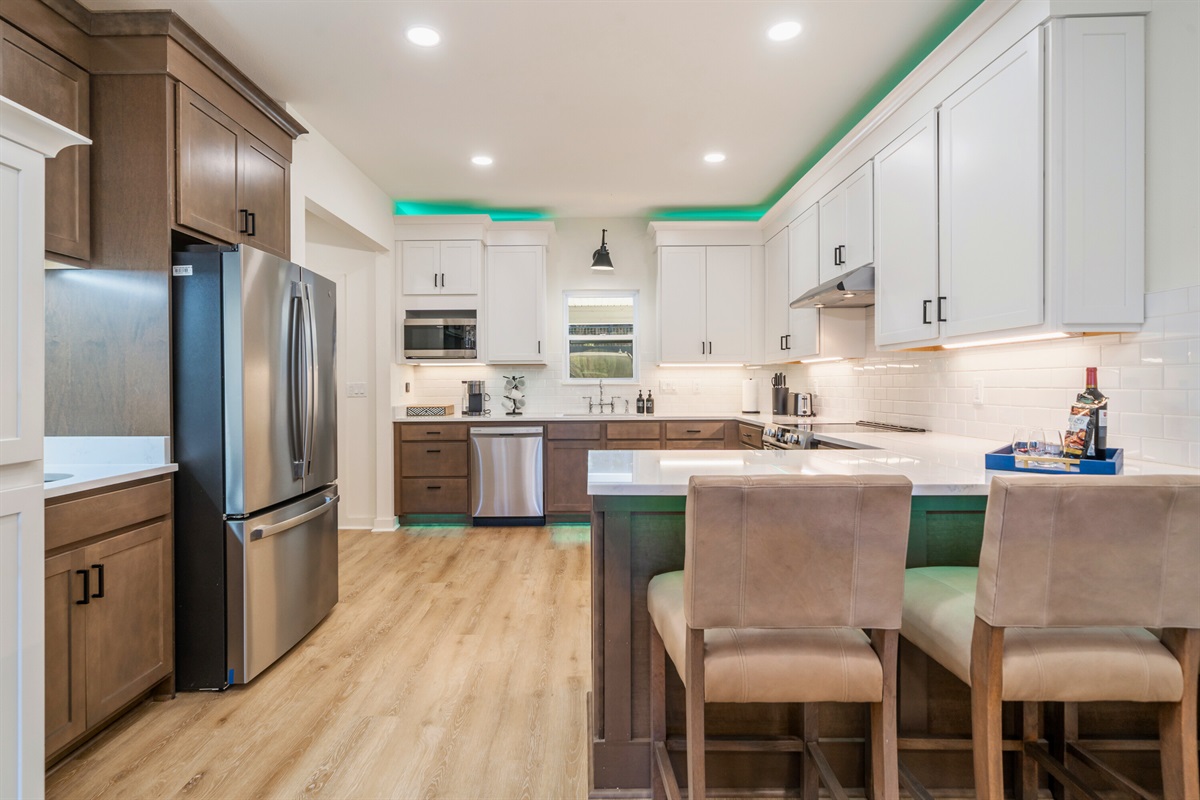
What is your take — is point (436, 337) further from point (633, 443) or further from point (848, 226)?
point (848, 226)

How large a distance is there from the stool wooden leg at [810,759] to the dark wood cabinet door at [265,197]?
296cm

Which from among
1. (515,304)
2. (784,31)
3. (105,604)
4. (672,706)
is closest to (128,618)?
(105,604)

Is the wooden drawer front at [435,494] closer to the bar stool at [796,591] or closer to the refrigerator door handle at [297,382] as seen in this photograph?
the refrigerator door handle at [297,382]

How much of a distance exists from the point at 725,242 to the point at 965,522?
3.80 metres

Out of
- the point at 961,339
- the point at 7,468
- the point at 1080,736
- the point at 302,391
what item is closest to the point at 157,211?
the point at 302,391

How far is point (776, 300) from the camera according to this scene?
4.73 metres

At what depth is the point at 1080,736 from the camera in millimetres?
1639

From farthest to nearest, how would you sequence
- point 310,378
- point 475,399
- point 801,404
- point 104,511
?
point 475,399, point 801,404, point 310,378, point 104,511

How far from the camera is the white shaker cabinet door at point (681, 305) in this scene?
5121mm

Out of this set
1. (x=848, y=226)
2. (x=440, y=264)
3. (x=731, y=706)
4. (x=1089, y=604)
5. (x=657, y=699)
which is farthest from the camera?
(x=440, y=264)

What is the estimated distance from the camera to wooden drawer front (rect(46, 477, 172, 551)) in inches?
69.7

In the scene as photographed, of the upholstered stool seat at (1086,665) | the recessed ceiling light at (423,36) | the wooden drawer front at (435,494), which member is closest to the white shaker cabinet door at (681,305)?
the wooden drawer front at (435,494)

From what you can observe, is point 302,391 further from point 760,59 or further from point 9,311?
point 760,59

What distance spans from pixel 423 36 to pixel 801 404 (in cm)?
350
